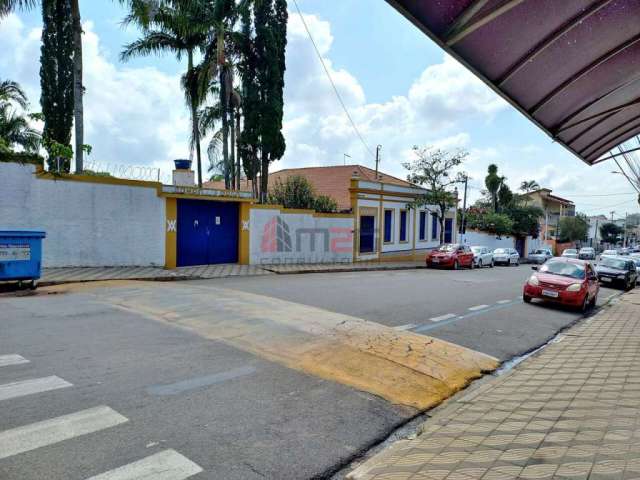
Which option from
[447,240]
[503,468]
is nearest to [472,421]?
[503,468]

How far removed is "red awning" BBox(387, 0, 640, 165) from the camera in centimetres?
442

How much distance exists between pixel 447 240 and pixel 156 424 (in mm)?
36342

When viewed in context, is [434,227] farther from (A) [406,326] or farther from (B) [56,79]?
(A) [406,326]

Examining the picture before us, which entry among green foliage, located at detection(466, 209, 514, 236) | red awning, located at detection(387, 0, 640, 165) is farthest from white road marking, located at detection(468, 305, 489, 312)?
green foliage, located at detection(466, 209, 514, 236)

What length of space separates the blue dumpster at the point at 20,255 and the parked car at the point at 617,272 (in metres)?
23.0

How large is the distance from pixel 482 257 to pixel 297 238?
1541 centimetres

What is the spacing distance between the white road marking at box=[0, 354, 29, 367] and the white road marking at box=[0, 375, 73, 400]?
0.72 meters

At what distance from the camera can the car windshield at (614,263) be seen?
21.9 m

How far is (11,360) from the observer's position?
5.59 metres

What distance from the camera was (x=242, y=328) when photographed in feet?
25.5

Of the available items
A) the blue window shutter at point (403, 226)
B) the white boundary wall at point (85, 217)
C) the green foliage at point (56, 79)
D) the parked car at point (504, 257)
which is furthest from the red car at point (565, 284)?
the parked car at point (504, 257)

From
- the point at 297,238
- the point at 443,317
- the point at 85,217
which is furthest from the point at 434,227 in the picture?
the point at 85,217

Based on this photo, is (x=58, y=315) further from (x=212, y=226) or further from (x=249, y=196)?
(x=249, y=196)

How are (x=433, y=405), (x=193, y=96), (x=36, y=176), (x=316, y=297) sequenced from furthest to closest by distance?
(x=193, y=96), (x=36, y=176), (x=316, y=297), (x=433, y=405)
